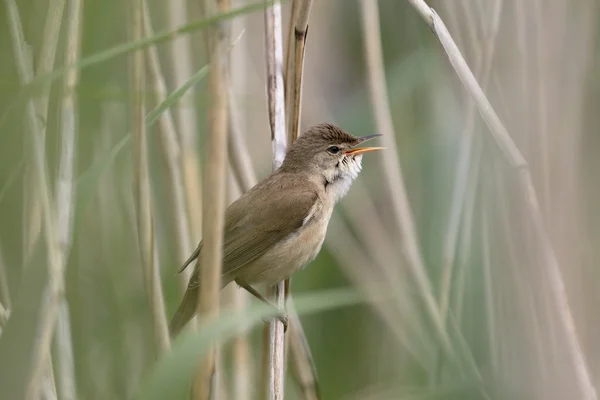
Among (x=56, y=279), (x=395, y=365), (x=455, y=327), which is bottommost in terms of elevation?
(x=395, y=365)

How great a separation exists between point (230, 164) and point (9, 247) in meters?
0.69

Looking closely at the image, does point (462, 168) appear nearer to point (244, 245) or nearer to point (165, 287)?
point (244, 245)

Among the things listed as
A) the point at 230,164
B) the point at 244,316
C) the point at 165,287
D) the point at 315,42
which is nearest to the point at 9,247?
the point at 165,287

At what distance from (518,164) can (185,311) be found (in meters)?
1.05

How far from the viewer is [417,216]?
8.80 ft

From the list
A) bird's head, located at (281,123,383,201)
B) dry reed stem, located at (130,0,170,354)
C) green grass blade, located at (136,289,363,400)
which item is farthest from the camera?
bird's head, located at (281,123,383,201)

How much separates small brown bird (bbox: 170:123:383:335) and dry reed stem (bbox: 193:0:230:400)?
0.81 meters

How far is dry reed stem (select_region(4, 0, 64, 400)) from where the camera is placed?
140 cm

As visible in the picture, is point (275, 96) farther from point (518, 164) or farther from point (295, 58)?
point (518, 164)

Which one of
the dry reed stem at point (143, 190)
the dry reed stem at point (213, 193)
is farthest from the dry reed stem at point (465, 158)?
the dry reed stem at point (213, 193)

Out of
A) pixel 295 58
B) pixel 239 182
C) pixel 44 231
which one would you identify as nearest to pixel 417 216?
pixel 239 182

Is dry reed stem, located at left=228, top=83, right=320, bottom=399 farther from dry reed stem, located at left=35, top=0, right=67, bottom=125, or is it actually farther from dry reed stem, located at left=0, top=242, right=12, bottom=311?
dry reed stem, located at left=0, top=242, right=12, bottom=311

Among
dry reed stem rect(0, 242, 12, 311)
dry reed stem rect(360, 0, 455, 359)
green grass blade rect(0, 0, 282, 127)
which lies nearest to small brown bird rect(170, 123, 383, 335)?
dry reed stem rect(360, 0, 455, 359)

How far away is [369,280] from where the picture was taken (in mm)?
2537
